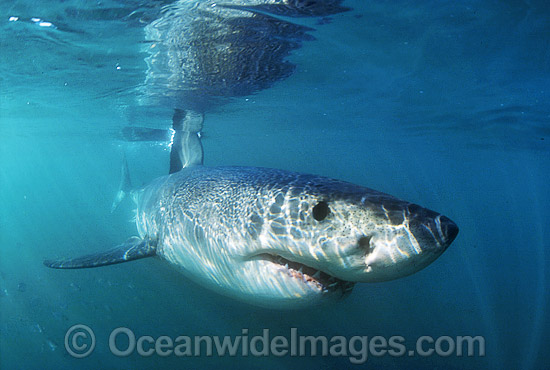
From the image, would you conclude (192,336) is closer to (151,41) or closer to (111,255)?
(111,255)

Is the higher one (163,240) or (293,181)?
(293,181)

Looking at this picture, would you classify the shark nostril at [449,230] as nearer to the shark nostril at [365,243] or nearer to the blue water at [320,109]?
the shark nostril at [365,243]

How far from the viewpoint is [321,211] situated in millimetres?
2736

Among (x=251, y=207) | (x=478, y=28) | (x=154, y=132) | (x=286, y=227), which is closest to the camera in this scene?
(x=286, y=227)

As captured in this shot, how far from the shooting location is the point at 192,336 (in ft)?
25.4

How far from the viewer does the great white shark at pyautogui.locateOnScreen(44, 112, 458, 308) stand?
2253mm

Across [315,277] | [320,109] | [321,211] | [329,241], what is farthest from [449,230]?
[320,109]

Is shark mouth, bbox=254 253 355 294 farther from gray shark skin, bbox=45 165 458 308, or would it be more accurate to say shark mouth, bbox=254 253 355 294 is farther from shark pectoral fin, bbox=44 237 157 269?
shark pectoral fin, bbox=44 237 157 269

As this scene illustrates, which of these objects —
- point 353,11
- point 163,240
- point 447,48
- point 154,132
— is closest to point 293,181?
point 163,240

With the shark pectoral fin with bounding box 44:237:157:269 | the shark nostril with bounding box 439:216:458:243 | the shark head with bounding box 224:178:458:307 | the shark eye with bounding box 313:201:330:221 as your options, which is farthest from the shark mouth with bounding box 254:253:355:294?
the shark pectoral fin with bounding box 44:237:157:269

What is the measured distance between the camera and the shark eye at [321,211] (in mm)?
2686

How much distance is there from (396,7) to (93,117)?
1904 centimetres

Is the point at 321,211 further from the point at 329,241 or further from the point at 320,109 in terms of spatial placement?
the point at 320,109

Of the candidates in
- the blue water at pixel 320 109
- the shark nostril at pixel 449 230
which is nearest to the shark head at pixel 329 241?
the shark nostril at pixel 449 230
